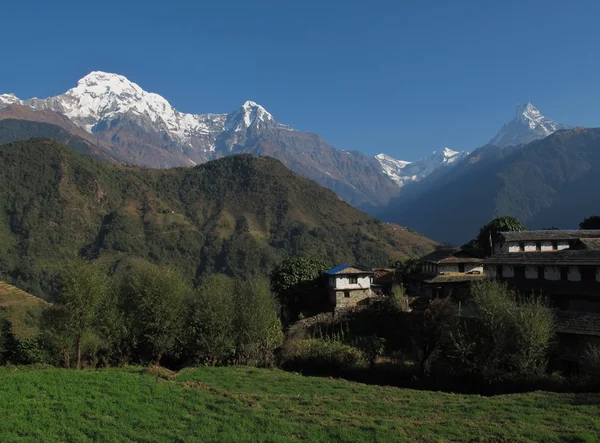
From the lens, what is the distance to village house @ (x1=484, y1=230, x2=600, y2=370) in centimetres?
3031

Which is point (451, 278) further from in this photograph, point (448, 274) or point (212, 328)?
point (212, 328)

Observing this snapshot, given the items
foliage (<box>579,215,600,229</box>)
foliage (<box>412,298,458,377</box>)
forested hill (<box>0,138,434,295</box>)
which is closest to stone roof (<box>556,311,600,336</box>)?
foliage (<box>412,298,458,377</box>)

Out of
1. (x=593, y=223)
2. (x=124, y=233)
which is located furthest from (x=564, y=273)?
(x=124, y=233)

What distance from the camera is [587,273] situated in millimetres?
35375

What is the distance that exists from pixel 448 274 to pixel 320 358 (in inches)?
918

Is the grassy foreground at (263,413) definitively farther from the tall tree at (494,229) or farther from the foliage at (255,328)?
the tall tree at (494,229)

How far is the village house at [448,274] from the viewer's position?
50.3m

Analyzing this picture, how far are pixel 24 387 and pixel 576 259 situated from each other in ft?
123

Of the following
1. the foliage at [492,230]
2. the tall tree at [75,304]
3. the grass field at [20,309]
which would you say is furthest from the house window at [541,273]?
the grass field at [20,309]

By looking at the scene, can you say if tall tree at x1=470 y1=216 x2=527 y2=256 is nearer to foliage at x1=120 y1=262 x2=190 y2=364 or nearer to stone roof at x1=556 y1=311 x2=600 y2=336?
stone roof at x1=556 y1=311 x2=600 y2=336

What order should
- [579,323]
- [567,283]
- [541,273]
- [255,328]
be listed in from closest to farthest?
[579,323] < [567,283] < [255,328] < [541,273]

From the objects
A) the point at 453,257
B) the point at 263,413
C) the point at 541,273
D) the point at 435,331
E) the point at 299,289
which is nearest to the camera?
the point at 263,413

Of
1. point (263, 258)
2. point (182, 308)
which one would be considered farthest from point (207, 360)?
point (263, 258)

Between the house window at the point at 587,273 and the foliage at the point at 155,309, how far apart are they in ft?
102
